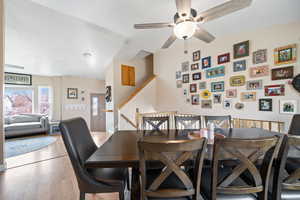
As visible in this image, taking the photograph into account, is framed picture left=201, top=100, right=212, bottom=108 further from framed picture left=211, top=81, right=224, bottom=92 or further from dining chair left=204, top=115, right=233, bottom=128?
dining chair left=204, top=115, right=233, bottom=128

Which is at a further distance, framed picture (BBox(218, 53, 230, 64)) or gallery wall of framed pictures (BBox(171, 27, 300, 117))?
framed picture (BBox(218, 53, 230, 64))

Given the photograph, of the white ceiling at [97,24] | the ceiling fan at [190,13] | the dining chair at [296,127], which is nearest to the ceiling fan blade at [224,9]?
the ceiling fan at [190,13]

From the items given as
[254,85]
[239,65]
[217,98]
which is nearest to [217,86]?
[217,98]

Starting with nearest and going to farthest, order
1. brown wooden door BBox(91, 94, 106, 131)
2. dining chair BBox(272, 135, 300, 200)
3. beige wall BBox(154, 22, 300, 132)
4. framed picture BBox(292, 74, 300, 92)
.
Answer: dining chair BBox(272, 135, 300, 200), framed picture BBox(292, 74, 300, 92), beige wall BBox(154, 22, 300, 132), brown wooden door BBox(91, 94, 106, 131)

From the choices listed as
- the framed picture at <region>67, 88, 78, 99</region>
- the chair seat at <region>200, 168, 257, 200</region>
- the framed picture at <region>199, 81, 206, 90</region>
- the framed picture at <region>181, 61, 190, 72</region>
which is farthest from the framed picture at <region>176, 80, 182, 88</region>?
the framed picture at <region>67, 88, 78, 99</region>

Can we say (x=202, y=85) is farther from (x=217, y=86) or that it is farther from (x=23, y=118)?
(x=23, y=118)

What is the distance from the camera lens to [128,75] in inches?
201

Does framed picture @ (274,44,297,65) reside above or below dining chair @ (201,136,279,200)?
above

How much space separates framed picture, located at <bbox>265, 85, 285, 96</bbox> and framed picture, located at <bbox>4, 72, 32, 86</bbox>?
7.92 m

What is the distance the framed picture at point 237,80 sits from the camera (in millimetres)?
3164

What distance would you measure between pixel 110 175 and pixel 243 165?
1.15 metres

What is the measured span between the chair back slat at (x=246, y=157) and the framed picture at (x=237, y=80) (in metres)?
2.62

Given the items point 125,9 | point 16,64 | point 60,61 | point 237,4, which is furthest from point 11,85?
point 237,4

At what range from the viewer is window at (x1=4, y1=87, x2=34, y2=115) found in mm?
5438
